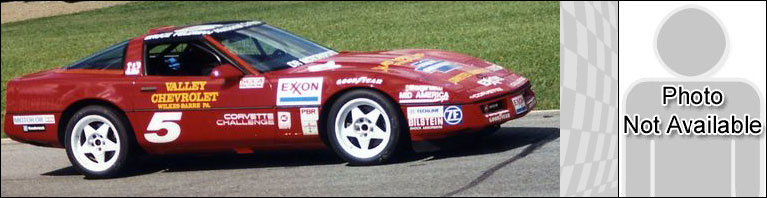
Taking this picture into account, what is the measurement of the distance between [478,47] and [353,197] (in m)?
10.4

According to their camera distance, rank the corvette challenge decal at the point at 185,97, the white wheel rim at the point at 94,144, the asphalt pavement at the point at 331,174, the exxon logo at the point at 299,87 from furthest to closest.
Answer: the white wheel rim at the point at 94,144, the corvette challenge decal at the point at 185,97, the exxon logo at the point at 299,87, the asphalt pavement at the point at 331,174

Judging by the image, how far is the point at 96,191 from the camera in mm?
7945

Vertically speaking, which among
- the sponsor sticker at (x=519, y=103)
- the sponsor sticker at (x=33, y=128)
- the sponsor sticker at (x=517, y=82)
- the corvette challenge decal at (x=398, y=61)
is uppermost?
the corvette challenge decal at (x=398, y=61)

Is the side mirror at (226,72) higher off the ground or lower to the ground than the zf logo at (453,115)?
higher

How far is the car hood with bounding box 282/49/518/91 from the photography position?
792 cm

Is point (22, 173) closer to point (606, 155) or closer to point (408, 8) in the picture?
point (606, 155)

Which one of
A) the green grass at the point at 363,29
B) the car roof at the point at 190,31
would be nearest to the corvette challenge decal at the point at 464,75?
the car roof at the point at 190,31

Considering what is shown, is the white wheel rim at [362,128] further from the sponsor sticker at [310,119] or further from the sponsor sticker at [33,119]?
the sponsor sticker at [33,119]

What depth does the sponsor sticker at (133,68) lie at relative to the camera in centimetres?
847

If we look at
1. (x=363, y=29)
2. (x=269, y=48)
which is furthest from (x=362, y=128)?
(x=363, y=29)

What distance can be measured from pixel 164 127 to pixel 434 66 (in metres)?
1.79

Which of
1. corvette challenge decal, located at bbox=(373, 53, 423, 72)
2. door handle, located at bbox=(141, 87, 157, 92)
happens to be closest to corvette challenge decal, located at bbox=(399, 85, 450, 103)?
corvette challenge decal, located at bbox=(373, 53, 423, 72)

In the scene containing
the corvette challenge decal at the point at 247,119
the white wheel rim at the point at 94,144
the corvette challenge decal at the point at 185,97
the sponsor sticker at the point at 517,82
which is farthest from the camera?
the white wheel rim at the point at 94,144

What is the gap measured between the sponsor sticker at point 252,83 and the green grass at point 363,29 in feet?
12.4
